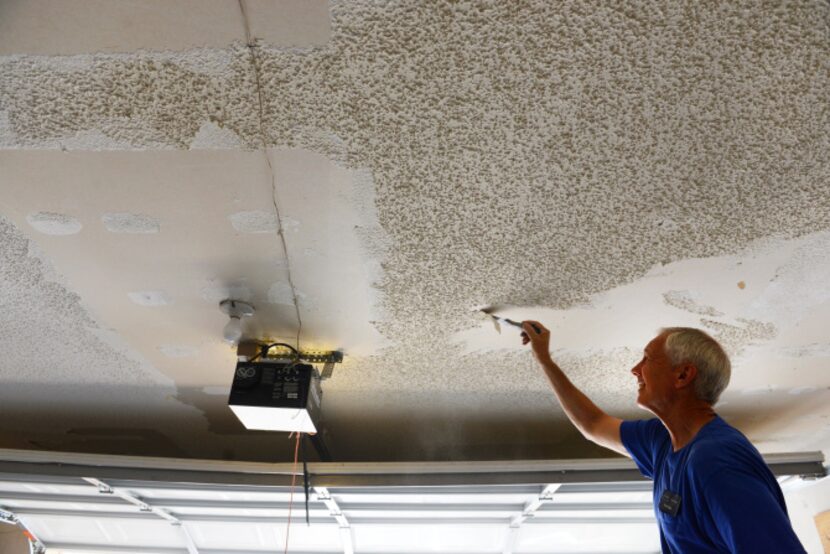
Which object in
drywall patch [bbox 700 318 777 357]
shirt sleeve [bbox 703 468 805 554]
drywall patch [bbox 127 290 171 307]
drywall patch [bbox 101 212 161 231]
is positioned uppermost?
drywall patch [bbox 101 212 161 231]

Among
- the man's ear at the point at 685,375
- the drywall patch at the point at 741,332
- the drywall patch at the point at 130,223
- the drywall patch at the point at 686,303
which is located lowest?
the man's ear at the point at 685,375

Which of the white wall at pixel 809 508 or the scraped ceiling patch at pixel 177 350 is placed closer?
the scraped ceiling patch at pixel 177 350

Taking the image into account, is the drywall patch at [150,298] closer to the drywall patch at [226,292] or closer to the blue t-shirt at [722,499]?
the drywall patch at [226,292]

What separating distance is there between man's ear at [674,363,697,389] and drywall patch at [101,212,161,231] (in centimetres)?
158

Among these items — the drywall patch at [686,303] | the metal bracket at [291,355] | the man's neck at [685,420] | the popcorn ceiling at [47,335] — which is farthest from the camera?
the metal bracket at [291,355]

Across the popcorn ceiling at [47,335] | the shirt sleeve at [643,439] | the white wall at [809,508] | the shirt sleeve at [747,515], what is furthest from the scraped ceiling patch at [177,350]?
the white wall at [809,508]

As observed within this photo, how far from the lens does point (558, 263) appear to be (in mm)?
1943

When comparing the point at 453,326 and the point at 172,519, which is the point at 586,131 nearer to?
the point at 453,326

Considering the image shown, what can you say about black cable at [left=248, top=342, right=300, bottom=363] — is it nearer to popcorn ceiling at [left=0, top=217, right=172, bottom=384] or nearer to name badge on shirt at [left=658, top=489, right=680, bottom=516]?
popcorn ceiling at [left=0, top=217, right=172, bottom=384]

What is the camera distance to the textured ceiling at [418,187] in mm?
1260

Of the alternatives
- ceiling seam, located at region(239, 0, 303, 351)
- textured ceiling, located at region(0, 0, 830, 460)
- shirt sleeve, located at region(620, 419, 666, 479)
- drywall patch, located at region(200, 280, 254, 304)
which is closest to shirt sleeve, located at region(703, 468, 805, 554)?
shirt sleeve, located at region(620, 419, 666, 479)

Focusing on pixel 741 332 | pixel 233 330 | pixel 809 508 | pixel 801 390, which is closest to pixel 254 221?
pixel 233 330

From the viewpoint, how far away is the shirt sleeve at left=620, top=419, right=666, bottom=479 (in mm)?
1803

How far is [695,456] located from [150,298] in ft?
6.02
